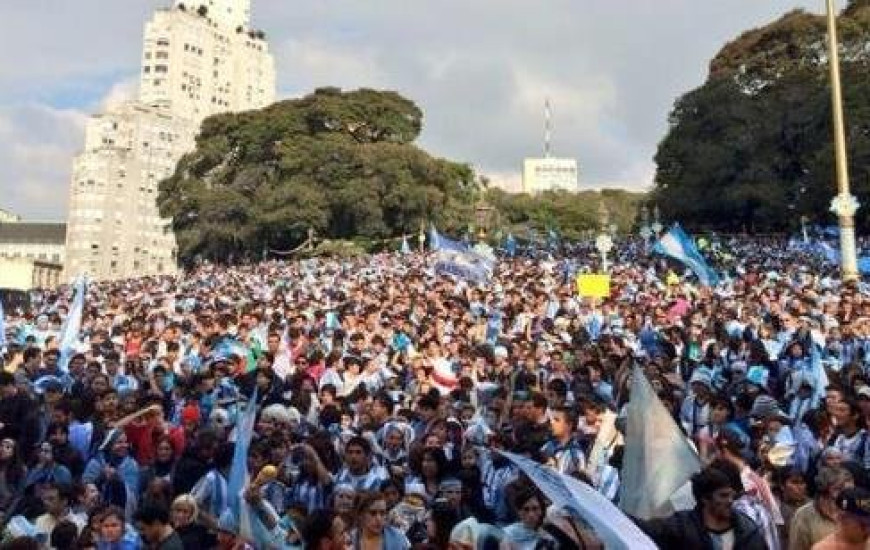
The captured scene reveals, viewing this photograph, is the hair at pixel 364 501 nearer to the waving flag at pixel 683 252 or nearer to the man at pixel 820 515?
the man at pixel 820 515

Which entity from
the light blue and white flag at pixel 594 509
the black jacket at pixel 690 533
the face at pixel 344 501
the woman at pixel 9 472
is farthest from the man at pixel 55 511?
the black jacket at pixel 690 533

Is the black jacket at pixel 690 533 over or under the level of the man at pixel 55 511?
over

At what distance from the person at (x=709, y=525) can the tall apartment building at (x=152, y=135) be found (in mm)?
101696

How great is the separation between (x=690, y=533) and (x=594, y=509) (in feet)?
2.30

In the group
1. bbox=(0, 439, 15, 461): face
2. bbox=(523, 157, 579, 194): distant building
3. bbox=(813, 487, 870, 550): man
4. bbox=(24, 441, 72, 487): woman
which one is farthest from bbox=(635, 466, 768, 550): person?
bbox=(523, 157, 579, 194): distant building

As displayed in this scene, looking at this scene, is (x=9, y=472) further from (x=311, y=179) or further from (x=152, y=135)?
(x=152, y=135)

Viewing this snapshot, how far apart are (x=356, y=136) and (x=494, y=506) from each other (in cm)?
5793

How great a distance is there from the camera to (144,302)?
2702 centimetres

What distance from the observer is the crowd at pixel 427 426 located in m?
5.52

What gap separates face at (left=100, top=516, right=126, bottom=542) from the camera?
5.96 metres

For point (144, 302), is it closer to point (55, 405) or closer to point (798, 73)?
point (55, 405)

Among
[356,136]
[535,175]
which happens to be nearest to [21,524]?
[356,136]

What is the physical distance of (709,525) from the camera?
4395 mm

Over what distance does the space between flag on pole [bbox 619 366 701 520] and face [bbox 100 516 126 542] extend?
9.35 feet
